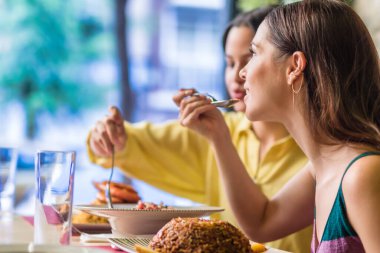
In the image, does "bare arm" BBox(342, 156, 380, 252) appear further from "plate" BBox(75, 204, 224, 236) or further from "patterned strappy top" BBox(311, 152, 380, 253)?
"plate" BBox(75, 204, 224, 236)

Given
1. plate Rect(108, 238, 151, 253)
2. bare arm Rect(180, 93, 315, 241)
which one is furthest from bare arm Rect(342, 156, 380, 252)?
bare arm Rect(180, 93, 315, 241)

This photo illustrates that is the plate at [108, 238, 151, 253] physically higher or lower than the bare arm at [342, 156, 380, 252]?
lower

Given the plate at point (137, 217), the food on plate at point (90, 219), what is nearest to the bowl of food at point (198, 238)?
the plate at point (137, 217)

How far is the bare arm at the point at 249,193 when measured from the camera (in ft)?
5.83

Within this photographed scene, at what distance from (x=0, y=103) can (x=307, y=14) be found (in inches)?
117

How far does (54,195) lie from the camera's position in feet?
3.54

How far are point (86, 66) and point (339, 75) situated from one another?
300cm

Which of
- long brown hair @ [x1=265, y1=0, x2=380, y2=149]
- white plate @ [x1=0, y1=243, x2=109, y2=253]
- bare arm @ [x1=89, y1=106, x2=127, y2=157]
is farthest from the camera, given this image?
bare arm @ [x1=89, y1=106, x2=127, y2=157]

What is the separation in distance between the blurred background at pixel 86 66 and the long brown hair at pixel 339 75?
2562mm

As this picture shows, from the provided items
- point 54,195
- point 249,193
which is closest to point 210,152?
point 249,193

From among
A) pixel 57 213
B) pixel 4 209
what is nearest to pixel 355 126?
pixel 57 213

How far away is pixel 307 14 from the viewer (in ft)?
4.74

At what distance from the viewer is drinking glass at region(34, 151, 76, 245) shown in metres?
1.08

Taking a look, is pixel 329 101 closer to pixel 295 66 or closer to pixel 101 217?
pixel 295 66
